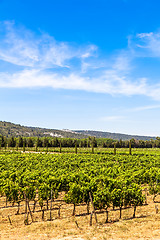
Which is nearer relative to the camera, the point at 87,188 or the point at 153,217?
the point at 153,217

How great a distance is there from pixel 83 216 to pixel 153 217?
5.16 metres

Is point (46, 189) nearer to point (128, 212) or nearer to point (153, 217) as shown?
point (128, 212)

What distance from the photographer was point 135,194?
49.2ft

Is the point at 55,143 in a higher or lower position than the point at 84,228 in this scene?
lower

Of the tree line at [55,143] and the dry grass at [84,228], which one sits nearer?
the dry grass at [84,228]

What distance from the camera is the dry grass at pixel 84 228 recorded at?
38.2ft

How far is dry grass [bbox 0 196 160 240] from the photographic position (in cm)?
1163

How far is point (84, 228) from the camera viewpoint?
42.1 ft

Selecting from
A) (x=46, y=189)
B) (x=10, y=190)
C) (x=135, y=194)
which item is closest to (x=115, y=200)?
(x=135, y=194)

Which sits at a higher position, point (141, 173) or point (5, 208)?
point (141, 173)

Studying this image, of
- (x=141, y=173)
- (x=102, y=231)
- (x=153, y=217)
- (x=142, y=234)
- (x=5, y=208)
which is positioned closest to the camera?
(x=142, y=234)

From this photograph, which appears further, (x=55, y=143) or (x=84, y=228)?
(x=55, y=143)

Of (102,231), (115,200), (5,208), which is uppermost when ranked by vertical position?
(115,200)

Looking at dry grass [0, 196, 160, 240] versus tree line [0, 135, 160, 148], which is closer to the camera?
dry grass [0, 196, 160, 240]
